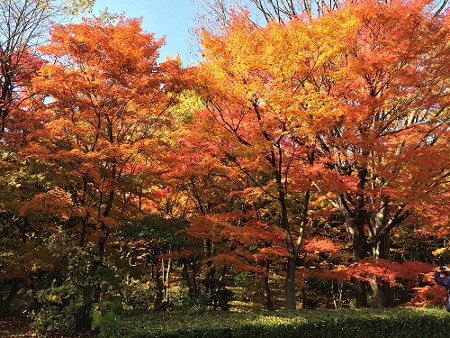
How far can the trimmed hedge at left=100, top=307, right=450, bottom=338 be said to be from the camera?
5.96 m

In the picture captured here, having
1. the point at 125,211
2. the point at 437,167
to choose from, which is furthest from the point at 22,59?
the point at 437,167

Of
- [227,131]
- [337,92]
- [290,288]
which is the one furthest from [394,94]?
[290,288]

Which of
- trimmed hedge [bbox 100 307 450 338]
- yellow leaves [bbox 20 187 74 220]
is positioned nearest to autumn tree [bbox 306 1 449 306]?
trimmed hedge [bbox 100 307 450 338]

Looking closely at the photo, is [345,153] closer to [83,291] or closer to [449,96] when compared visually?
[449,96]

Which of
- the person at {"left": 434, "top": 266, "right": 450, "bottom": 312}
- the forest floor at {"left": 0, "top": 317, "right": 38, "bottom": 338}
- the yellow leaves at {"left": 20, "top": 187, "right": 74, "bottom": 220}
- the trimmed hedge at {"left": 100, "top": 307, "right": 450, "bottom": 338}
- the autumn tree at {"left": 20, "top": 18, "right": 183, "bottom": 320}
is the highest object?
the autumn tree at {"left": 20, "top": 18, "right": 183, "bottom": 320}

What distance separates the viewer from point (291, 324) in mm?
6672

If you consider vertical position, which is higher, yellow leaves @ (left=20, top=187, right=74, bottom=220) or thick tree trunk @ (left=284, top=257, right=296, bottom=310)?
yellow leaves @ (left=20, top=187, right=74, bottom=220)

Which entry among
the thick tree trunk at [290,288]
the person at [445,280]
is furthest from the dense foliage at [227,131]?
the person at [445,280]

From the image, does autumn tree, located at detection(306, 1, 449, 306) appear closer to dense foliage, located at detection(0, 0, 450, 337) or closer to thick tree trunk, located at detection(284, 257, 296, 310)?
dense foliage, located at detection(0, 0, 450, 337)

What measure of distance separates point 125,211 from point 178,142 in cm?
341

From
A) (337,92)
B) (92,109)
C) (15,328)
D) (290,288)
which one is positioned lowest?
(15,328)

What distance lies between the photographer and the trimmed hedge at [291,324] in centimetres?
596

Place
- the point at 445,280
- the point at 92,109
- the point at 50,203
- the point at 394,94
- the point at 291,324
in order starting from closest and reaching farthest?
1. the point at 291,324
2. the point at 445,280
3. the point at 50,203
4. the point at 394,94
5. the point at 92,109

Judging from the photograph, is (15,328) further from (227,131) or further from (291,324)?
(227,131)
